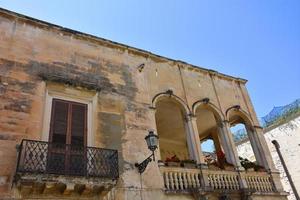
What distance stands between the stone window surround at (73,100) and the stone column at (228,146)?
5447 mm

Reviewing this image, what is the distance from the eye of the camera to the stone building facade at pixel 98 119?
7.23 metres

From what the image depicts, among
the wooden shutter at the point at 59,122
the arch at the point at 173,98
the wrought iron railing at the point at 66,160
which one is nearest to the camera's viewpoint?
the wrought iron railing at the point at 66,160

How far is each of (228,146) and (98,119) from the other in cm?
537

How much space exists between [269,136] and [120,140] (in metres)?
11.5

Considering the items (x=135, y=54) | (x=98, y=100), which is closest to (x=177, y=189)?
(x=98, y=100)

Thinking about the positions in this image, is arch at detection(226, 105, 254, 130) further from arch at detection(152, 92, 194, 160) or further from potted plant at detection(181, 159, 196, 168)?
potted plant at detection(181, 159, 196, 168)

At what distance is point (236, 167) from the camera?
34.9 feet

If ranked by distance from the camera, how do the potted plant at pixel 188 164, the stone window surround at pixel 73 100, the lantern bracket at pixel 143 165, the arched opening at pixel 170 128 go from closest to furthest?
the stone window surround at pixel 73 100, the lantern bracket at pixel 143 165, the potted plant at pixel 188 164, the arched opening at pixel 170 128

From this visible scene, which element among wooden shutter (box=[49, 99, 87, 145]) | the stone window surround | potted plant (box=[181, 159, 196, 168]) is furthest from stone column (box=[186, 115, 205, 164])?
wooden shutter (box=[49, 99, 87, 145])

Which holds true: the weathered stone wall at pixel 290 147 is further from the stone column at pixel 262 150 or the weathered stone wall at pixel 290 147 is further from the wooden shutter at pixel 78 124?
the wooden shutter at pixel 78 124

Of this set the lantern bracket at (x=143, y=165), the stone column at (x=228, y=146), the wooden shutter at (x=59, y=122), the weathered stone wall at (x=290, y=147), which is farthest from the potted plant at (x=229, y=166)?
the weathered stone wall at (x=290, y=147)

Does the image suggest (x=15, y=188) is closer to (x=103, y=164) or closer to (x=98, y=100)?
(x=103, y=164)

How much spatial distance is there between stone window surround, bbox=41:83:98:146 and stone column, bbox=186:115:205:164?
12.2 feet

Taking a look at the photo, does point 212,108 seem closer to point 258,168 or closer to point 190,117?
point 190,117
